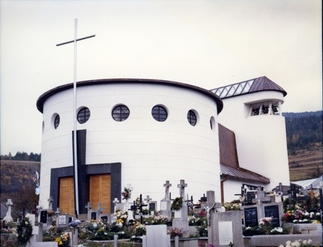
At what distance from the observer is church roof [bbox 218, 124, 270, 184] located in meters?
30.2

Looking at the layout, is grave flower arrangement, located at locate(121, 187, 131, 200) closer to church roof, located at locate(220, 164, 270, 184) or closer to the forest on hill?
church roof, located at locate(220, 164, 270, 184)

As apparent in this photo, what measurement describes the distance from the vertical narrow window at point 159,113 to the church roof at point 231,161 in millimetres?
7657

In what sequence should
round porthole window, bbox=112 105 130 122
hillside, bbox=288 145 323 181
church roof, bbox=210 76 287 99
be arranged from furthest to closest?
hillside, bbox=288 145 323 181, church roof, bbox=210 76 287 99, round porthole window, bbox=112 105 130 122

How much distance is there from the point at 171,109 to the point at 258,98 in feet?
49.2

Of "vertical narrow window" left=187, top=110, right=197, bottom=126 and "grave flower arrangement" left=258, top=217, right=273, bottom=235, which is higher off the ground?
"vertical narrow window" left=187, top=110, right=197, bottom=126

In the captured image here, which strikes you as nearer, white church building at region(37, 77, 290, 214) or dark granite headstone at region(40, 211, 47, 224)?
dark granite headstone at region(40, 211, 47, 224)

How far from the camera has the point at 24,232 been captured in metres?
12.4

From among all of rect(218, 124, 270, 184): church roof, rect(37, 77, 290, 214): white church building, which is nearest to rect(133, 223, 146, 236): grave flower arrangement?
rect(37, 77, 290, 214): white church building

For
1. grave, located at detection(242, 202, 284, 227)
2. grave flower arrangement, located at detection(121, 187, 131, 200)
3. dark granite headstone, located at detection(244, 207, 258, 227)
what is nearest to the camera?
grave, located at detection(242, 202, 284, 227)

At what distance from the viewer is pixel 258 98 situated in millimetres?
35938

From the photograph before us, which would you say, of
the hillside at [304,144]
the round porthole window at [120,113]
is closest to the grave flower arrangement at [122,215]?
the round porthole window at [120,113]

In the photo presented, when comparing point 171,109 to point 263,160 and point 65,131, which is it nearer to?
point 65,131

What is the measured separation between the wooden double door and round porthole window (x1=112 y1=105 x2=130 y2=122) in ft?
10.1

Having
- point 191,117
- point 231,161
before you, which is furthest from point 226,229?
point 231,161
